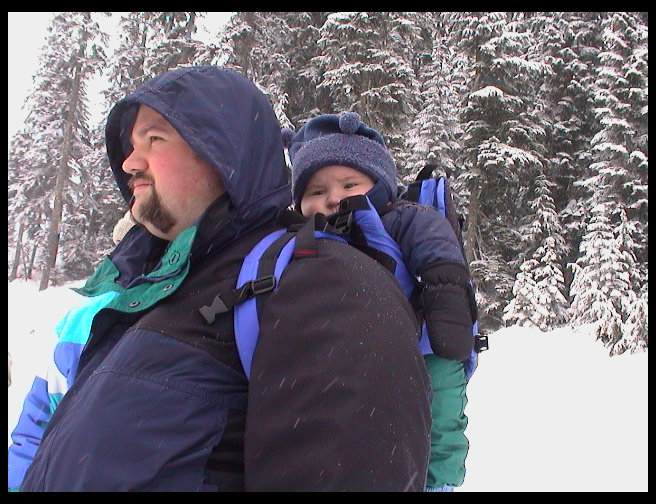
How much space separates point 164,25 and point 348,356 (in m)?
25.3

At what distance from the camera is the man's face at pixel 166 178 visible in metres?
1.79

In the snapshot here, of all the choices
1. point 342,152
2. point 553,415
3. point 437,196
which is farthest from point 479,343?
point 553,415

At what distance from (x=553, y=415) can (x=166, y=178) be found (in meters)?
8.42

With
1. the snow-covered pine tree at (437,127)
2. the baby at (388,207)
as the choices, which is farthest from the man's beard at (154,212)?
the snow-covered pine tree at (437,127)

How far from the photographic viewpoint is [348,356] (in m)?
1.26

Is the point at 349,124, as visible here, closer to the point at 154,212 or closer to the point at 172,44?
the point at 154,212

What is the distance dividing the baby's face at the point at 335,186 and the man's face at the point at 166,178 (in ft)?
4.55

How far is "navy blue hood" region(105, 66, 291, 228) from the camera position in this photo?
5.53 feet

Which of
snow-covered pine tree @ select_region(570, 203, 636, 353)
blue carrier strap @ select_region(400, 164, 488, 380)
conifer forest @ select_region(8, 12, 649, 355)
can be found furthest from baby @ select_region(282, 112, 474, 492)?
snow-covered pine tree @ select_region(570, 203, 636, 353)

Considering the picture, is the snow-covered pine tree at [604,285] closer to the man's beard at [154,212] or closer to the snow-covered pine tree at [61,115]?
the man's beard at [154,212]

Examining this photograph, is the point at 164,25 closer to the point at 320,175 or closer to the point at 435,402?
the point at 320,175

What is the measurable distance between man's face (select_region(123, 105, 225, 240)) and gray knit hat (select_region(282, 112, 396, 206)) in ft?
4.75

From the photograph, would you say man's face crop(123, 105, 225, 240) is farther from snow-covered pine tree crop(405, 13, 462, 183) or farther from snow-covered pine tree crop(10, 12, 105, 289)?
snow-covered pine tree crop(10, 12, 105, 289)
